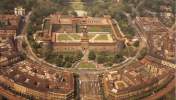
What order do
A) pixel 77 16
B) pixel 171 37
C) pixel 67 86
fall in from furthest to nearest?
1. pixel 77 16
2. pixel 171 37
3. pixel 67 86

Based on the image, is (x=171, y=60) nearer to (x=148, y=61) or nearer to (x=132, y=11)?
(x=148, y=61)

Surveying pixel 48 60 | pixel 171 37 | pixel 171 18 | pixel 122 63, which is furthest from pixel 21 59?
pixel 171 18

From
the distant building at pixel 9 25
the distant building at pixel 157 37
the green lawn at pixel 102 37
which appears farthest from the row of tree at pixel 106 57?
the distant building at pixel 9 25

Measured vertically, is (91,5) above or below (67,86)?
above

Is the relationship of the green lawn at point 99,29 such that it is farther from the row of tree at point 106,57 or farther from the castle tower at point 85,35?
the row of tree at point 106,57

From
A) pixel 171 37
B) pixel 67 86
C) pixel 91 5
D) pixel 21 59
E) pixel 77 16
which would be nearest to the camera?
pixel 67 86

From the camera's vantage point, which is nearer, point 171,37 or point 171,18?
point 171,37

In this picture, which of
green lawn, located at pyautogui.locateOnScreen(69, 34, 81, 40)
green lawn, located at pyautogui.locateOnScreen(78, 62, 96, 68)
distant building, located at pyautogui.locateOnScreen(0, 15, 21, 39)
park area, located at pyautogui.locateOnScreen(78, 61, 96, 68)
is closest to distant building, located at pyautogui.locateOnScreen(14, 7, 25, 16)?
distant building, located at pyautogui.locateOnScreen(0, 15, 21, 39)

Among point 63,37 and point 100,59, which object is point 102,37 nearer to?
point 63,37

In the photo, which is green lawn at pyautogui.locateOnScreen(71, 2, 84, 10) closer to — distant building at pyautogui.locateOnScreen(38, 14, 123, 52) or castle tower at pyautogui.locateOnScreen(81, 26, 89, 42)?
distant building at pyautogui.locateOnScreen(38, 14, 123, 52)

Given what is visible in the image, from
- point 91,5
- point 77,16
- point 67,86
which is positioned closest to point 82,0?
point 91,5

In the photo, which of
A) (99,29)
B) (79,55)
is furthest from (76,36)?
(99,29)
